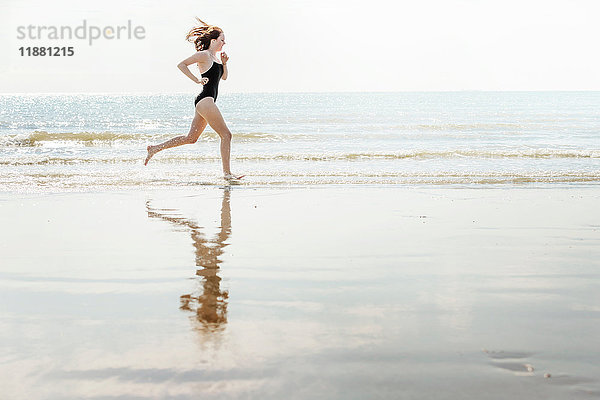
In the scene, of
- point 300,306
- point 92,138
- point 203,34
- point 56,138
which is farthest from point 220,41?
point 56,138

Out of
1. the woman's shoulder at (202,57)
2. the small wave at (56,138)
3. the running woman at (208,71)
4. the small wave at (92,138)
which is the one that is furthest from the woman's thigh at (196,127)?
the small wave at (56,138)

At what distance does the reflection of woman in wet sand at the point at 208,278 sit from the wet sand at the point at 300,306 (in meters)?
0.02

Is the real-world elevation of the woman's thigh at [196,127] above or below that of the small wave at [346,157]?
above

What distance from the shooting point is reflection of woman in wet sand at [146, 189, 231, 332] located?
315cm

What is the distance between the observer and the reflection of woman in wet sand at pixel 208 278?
124 inches

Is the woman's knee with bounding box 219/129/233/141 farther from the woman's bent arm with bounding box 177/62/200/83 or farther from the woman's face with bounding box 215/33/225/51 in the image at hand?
the woman's face with bounding box 215/33/225/51

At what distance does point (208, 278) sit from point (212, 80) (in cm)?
597

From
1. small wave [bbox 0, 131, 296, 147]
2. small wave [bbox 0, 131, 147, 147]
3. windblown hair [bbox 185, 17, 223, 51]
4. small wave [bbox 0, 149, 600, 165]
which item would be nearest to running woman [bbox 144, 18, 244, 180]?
windblown hair [bbox 185, 17, 223, 51]

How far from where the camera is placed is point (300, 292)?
363cm

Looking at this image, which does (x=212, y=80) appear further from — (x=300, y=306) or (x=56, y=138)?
(x=56, y=138)

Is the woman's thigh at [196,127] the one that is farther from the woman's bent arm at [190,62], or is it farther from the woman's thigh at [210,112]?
the woman's bent arm at [190,62]

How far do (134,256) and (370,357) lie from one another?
8.01ft

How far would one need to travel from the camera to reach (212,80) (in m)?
9.45

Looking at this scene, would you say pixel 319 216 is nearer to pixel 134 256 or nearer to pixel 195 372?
pixel 134 256
